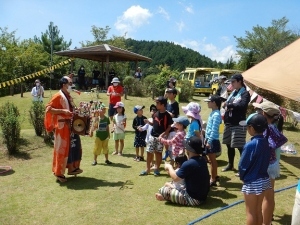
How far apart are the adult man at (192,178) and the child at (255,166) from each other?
105 centimetres

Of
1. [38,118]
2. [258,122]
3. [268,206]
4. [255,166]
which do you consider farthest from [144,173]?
[38,118]

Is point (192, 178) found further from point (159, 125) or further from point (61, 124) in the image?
point (61, 124)

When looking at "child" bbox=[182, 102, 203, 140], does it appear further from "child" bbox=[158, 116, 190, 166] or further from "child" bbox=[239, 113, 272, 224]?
"child" bbox=[239, 113, 272, 224]

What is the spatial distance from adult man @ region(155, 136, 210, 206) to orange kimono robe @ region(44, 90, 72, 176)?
206 cm

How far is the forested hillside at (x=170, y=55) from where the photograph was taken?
77750 mm

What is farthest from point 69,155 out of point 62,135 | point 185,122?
point 185,122

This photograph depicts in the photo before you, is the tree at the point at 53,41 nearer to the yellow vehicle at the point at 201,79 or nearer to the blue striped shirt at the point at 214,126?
the yellow vehicle at the point at 201,79

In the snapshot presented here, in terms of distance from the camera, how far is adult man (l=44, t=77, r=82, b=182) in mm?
6070

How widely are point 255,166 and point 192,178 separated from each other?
1.28 m

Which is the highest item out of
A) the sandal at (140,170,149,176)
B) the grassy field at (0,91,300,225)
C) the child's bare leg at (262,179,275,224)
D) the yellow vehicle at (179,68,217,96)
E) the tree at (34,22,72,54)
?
the tree at (34,22,72,54)

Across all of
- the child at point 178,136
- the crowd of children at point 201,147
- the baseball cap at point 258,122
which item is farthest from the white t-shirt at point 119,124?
the baseball cap at point 258,122

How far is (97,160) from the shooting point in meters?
7.97

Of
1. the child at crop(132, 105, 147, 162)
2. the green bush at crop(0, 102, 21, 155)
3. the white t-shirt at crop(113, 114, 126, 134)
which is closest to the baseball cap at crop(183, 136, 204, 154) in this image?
the child at crop(132, 105, 147, 162)

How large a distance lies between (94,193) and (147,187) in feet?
3.03
